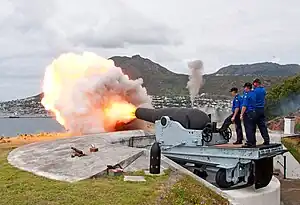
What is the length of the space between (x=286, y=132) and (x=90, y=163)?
1467cm

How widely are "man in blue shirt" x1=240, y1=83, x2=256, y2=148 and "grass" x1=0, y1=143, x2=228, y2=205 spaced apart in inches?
76.6

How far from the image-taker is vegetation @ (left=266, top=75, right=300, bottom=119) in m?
29.0

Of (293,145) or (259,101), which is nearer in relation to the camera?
(259,101)

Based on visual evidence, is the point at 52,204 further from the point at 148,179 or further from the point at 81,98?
the point at 81,98

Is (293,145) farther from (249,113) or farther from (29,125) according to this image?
(29,125)

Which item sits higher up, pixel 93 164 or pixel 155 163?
pixel 155 163

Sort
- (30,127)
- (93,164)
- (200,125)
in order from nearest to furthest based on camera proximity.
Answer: (93,164) → (200,125) → (30,127)

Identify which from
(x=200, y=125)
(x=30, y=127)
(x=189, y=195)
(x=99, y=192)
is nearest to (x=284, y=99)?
(x=200, y=125)

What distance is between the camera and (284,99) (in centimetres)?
2930

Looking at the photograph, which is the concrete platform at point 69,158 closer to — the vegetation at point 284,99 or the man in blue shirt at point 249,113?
the man in blue shirt at point 249,113

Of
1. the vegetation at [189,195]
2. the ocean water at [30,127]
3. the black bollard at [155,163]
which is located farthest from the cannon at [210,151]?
the ocean water at [30,127]

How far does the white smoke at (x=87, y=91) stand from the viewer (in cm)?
2116

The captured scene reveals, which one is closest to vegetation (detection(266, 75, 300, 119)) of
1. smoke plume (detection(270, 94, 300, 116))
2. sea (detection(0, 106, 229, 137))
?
smoke plume (detection(270, 94, 300, 116))

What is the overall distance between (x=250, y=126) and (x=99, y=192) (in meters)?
4.54
